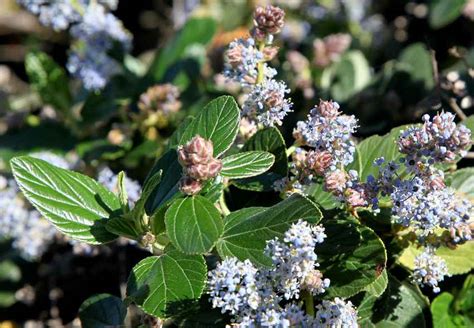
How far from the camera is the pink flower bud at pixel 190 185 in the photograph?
47.6 inches

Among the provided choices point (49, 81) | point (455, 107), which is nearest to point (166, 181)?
point (455, 107)

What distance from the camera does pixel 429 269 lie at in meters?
1.32

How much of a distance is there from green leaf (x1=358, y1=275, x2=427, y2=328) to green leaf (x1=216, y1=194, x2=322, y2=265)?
0.33 meters

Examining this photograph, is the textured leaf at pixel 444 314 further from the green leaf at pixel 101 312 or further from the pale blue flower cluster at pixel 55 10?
the pale blue flower cluster at pixel 55 10

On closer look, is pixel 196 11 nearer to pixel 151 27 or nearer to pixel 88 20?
pixel 151 27

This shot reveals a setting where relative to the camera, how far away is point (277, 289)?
1.21m

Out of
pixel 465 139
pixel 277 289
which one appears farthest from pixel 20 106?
pixel 465 139

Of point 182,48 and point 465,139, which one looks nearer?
point 465,139

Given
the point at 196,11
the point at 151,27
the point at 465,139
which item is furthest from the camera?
the point at 151,27

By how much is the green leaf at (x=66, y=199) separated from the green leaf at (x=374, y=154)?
0.55 meters

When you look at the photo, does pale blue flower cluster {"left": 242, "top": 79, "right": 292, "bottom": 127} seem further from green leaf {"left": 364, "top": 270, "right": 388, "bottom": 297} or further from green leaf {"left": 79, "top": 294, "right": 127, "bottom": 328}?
green leaf {"left": 79, "top": 294, "right": 127, "bottom": 328}

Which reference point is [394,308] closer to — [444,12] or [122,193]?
[122,193]

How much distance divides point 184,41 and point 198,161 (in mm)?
1408

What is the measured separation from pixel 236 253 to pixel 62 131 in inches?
50.0
